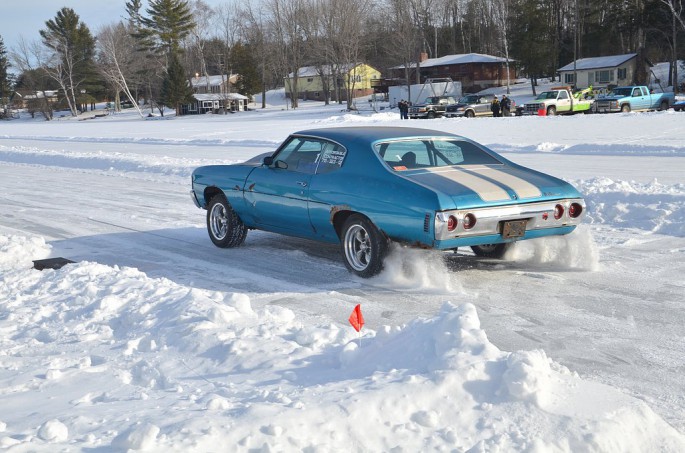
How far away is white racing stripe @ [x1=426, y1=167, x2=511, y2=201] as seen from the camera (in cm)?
668

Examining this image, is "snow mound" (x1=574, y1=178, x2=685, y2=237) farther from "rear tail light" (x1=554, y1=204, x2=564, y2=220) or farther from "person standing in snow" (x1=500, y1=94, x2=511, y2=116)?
"person standing in snow" (x1=500, y1=94, x2=511, y2=116)

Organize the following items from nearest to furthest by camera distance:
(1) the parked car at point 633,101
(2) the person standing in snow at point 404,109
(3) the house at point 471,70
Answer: (1) the parked car at point 633,101 < (2) the person standing in snow at point 404,109 < (3) the house at point 471,70

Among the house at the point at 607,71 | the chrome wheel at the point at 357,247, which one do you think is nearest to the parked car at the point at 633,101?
the house at the point at 607,71

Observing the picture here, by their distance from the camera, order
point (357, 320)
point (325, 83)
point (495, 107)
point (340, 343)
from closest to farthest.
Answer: point (340, 343) < point (357, 320) < point (495, 107) < point (325, 83)

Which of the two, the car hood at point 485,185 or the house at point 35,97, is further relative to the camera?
the house at point 35,97

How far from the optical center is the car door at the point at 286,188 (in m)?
7.86

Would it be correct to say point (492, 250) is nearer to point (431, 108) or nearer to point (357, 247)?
point (357, 247)

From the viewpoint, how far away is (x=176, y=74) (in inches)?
3501

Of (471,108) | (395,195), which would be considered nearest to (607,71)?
(471,108)

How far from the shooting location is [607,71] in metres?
69.7

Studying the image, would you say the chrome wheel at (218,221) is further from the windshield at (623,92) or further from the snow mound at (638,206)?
the windshield at (623,92)

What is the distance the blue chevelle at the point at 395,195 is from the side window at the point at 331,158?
0.04 ft

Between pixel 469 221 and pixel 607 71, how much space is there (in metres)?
68.7

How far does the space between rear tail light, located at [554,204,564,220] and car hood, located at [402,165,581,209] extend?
9 cm
